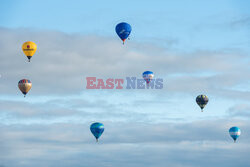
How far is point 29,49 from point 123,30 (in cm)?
2335

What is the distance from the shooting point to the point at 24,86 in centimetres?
16150

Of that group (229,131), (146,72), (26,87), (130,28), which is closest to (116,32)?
(130,28)

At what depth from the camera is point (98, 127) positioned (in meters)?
162

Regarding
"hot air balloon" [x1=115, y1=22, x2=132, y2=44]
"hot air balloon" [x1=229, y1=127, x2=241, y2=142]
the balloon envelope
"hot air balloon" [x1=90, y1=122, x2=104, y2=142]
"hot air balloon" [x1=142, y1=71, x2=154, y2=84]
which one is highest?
"hot air balloon" [x1=115, y1=22, x2=132, y2=44]

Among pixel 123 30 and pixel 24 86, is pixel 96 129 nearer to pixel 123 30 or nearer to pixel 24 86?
pixel 24 86

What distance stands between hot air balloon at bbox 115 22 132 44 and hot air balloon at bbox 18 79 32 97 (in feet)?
84.9

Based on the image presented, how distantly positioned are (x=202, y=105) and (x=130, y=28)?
30404 mm

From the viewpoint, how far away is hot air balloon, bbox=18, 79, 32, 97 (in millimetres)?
161375

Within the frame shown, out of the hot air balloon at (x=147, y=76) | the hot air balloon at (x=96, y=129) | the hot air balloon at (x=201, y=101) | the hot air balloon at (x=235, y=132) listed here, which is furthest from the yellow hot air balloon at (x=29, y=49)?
the hot air balloon at (x=235, y=132)

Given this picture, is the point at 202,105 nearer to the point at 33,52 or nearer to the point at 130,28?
the point at 130,28

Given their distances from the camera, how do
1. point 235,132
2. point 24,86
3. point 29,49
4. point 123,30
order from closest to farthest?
point 123,30 → point 29,49 → point 24,86 → point 235,132

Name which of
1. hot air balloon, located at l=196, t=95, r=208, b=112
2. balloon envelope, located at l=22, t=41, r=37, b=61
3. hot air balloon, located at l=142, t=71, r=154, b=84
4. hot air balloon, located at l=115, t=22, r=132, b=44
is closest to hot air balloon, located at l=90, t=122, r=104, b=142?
hot air balloon, located at l=142, t=71, r=154, b=84

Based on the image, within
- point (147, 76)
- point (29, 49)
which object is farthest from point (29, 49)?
point (147, 76)

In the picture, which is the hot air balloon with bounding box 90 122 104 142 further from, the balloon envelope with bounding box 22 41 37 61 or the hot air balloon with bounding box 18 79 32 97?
the balloon envelope with bounding box 22 41 37 61
